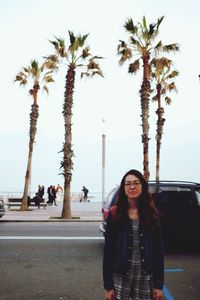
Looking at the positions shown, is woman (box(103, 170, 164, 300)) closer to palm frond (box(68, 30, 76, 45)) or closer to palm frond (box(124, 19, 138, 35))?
palm frond (box(68, 30, 76, 45))

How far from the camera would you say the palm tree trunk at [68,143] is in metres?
17.4

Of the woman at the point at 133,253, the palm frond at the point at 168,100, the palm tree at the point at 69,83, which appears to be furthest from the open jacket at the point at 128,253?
the palm frond at the point at 168,100

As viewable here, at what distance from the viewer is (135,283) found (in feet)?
9.12

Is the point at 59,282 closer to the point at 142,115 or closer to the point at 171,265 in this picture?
the point at 171,265

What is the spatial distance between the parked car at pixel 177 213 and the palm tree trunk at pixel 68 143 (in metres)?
9.42

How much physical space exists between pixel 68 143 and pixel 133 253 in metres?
15.1

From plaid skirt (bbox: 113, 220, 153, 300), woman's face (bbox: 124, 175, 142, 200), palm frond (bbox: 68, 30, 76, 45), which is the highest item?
palm frond (bbox: 68, 30, 76, 45)

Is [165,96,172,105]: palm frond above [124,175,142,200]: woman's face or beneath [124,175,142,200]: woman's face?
above

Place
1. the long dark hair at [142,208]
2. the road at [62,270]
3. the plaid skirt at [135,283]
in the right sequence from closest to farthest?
1. the plaid skirt at [135,283]
2. the long dark hair at [142,208]
3. the road at [62,270]

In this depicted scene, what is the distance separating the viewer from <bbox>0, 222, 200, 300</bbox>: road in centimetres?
530

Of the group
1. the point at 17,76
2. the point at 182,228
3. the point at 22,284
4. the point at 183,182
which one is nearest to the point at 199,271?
the point at 182,228

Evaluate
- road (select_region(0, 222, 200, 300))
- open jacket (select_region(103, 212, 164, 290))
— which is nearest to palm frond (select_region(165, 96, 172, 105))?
road (select_region(0, 222, 200, 300))

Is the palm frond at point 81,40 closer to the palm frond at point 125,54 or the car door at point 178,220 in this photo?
the palm frond at point 125,54

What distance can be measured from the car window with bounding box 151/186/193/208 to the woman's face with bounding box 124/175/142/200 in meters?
5.24
